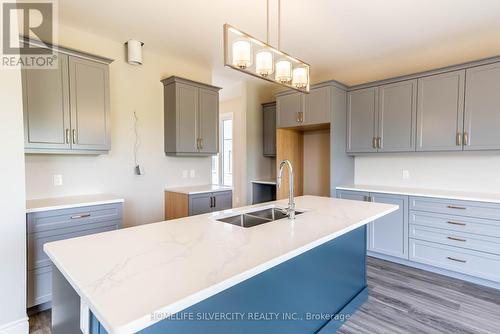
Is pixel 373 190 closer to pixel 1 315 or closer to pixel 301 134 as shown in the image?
pixel 301 134

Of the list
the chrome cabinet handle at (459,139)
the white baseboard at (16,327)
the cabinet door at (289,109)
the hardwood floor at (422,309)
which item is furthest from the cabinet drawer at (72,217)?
the chrome cabinet handle at (459,139)

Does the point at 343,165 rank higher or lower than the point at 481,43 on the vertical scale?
lower

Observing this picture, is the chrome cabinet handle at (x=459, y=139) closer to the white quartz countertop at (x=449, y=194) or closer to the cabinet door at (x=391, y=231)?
the white quartz countertop at (x=449, y=194)

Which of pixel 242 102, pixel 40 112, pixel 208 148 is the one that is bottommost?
pixel 208 148

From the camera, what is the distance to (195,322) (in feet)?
3.41

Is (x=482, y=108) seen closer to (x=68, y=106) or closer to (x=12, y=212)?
(x=68, y=106)

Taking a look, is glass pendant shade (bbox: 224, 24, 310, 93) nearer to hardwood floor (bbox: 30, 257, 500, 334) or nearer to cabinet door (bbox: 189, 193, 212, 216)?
cabinet door (bbox: 189, 193, 212, 216)

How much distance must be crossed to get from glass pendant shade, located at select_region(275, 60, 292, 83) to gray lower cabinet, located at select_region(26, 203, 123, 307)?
2082 millimetres

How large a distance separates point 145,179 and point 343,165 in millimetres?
2742

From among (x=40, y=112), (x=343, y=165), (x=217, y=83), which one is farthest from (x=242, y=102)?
(x=40, y=112)

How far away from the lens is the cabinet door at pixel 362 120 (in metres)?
3.63

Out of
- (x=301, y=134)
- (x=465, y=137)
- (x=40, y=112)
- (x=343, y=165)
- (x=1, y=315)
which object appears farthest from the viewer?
(x=301, y=134)

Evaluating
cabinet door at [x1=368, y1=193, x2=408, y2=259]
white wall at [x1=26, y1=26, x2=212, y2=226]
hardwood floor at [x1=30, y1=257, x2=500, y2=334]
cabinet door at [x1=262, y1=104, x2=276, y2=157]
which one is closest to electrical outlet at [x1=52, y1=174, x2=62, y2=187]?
white wall at [x1=26, y1=26, x2=212, y2=226]

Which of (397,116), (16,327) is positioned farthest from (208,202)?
(397,116)
